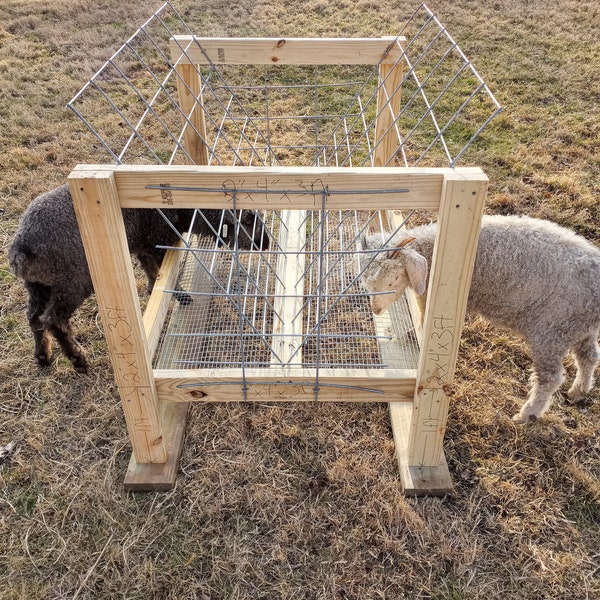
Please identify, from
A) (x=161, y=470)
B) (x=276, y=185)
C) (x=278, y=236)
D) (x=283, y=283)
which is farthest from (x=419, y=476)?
(x=278, y=236)

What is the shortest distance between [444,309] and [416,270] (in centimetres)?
47

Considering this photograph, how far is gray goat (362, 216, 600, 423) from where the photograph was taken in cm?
287

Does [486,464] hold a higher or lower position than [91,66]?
lower

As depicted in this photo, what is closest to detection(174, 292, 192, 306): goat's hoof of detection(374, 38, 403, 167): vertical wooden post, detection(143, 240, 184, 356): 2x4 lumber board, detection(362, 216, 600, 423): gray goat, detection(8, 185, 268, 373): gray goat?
detection(8, 185, 268, 373): gray goat

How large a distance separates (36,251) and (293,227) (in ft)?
6.42

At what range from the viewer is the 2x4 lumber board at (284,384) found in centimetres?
266

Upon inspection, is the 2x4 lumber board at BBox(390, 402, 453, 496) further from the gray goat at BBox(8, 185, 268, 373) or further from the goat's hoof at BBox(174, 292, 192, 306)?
the goat's hoof at BBox(174, 292, 192, 306)

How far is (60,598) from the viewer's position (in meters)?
2.43

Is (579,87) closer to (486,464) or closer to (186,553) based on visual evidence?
(486,464)

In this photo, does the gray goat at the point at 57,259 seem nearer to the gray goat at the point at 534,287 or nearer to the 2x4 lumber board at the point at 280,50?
the gray goat at the point at 534,287

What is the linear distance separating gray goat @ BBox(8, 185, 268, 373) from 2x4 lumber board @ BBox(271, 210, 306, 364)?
0.36 m

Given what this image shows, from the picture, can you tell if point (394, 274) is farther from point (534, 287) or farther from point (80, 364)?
point (80, 364)

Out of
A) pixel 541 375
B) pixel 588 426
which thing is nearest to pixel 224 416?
pixel 541 375

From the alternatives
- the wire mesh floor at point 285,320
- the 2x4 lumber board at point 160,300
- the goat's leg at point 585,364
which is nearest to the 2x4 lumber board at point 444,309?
the wire mesh floor at point 285,320
